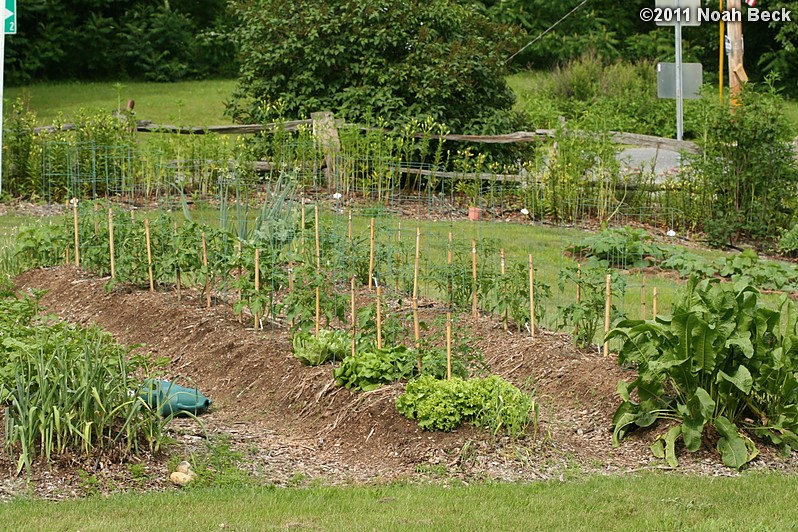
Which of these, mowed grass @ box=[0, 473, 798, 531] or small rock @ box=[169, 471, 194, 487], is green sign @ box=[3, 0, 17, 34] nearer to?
small rock @ box=[169, 471, 194, 487]

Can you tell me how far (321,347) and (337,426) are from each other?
2.63ft

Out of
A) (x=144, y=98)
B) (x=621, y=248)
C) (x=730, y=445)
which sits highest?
(x=144, y=98)

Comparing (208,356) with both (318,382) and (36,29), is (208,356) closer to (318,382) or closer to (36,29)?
(318,382)

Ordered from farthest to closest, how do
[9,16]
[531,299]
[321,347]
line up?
1. [9,16]
2. [531,299]
3. [321,347]

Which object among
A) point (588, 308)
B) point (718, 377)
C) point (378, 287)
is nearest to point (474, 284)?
point (588, 308)

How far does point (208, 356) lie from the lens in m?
7.42

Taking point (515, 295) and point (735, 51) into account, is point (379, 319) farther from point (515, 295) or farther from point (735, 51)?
point (735, 51)

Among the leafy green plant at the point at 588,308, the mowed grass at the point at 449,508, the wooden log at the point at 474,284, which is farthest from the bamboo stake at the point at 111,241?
the mowed grass at the point at 449,508

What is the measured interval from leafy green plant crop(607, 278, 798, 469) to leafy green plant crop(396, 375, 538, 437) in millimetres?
599

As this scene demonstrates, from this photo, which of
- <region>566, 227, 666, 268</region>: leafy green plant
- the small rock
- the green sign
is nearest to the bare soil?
the small rock

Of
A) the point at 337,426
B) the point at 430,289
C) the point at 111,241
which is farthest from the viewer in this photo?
the point at 430,289

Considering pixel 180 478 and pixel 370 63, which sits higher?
pixel 370 63

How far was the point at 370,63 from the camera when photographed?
1468 cm

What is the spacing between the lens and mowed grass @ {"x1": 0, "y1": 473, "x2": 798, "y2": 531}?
4789 millimetres
